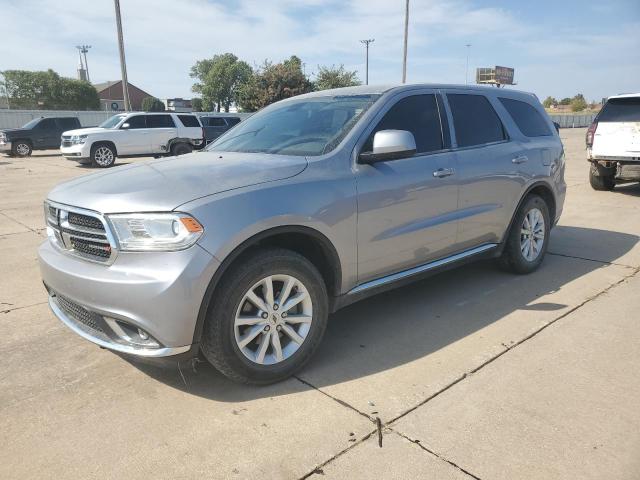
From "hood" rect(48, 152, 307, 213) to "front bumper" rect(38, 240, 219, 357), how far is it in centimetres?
29

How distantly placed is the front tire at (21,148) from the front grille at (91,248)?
22338 millimetres

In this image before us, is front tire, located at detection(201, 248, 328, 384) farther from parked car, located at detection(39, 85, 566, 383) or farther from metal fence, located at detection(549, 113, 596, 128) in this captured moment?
metal fence, located at detection(549, 113, 596, 128)

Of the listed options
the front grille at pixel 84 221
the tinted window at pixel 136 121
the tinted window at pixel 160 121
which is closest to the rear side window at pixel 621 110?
the front grille at pixel 84 221

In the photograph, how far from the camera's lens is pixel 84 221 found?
283 cm

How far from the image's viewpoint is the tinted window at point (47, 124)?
22.3 meters

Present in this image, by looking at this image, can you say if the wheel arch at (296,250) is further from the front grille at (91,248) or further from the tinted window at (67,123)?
the tinted window at (67,123)

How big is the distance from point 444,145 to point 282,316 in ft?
6.56

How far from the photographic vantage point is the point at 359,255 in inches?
132

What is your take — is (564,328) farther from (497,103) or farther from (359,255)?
(497,103)

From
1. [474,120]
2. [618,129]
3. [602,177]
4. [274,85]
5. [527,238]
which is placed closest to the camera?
[474,120]

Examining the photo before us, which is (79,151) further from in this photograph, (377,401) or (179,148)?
(377,401)

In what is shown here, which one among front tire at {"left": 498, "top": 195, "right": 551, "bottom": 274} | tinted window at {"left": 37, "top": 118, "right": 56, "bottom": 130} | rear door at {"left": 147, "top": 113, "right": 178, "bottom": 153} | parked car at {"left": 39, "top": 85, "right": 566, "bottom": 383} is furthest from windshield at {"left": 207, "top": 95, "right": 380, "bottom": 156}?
tinted window at {"left": 37, "top": 118, "right": 56, "bottom": 130}

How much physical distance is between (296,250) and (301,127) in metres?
1.04

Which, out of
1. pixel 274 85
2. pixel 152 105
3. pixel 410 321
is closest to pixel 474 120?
pixel 410 321
